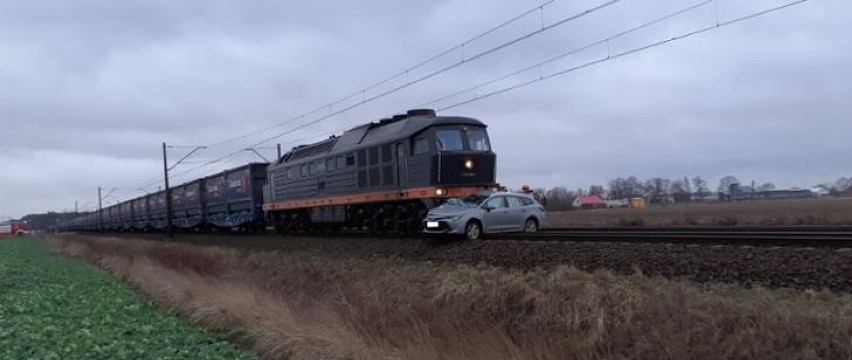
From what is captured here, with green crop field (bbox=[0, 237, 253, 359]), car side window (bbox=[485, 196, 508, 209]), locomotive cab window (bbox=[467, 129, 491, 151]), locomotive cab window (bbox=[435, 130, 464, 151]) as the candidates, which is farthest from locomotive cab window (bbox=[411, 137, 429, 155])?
green crop field (bbox=[0, 237, 253, 359])

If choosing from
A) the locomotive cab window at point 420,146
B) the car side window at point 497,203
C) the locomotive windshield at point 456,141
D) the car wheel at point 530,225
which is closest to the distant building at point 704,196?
the locomotive windshield at point 456,141

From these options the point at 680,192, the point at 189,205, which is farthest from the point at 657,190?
Result: the point at 189,205

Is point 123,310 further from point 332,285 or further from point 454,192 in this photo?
point 454,192

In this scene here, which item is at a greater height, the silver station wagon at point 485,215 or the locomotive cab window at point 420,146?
the locomotive cab window at point 420,146

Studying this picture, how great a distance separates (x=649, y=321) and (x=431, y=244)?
11.0m

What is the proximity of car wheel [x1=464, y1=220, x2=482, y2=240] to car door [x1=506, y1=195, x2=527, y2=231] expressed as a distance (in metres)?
1.08

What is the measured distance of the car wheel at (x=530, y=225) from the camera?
71.4 ft

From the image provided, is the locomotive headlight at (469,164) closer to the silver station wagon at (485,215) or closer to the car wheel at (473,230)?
the silver station wagon at (485,215)

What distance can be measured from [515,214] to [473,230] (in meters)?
1.70

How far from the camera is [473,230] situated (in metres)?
20.3

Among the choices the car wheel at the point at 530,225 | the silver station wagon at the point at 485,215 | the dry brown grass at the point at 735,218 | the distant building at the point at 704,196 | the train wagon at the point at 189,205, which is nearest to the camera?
the silver station wagon at the point at 485,215

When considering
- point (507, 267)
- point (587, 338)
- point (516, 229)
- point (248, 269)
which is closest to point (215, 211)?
point (248, 269)

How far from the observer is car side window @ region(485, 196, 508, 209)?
817 inches

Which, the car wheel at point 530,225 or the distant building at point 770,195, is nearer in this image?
the car wheel at point 530,225
